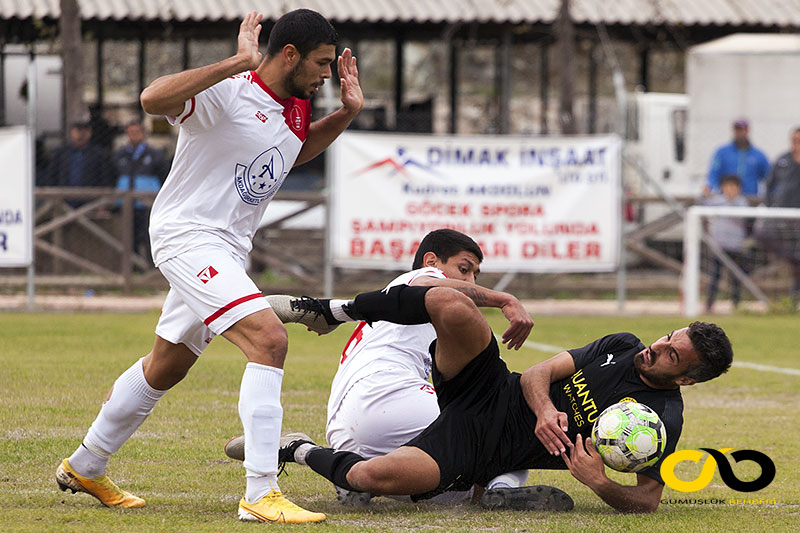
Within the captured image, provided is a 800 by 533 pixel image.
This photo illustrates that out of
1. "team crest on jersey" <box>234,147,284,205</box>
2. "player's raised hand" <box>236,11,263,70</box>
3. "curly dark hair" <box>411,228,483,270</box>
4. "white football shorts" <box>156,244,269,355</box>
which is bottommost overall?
"white football shorts" <box>156,244,269,355</box>

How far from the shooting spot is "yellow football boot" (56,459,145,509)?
Result: 18.2 feet

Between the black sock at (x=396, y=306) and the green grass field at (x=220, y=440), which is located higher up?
the black sock at (x=396, y=306)

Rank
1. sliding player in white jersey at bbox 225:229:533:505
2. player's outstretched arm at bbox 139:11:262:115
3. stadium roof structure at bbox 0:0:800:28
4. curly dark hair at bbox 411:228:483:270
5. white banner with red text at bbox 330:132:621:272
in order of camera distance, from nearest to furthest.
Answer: player's outstretched arm at bbox 139:11:262:115, sliding player in white jersey at bbox 225:229:533:505, curly dark hair at bbox 411:228:483:270, white banner with red text at bbox 330:132:621:272, stadium roof structure at bbox 0:0:800:28

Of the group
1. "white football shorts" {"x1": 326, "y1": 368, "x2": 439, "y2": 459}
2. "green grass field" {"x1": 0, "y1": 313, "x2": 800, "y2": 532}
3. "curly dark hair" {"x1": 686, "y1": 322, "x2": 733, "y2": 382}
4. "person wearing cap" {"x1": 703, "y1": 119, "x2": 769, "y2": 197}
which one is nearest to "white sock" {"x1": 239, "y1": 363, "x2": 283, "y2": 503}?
"green grass field" {"x1": 0, "y1": 313, "x2": 800, "y2": 532}

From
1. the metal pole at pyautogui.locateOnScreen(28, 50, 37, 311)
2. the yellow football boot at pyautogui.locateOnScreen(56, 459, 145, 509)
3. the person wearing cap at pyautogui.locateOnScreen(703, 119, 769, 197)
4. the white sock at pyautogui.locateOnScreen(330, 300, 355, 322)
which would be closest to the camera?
the yellow football boot at pyautogui.locateOnScreen(56, 459, 145, 509)

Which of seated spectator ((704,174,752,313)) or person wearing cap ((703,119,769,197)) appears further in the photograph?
person wearing cap ((703,119,769,197))

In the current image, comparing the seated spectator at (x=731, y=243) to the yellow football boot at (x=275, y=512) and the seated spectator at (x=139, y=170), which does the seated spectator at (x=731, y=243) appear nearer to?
the seated spectator at (x=139, y=170)

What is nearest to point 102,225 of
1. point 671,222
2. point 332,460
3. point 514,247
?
point 514,247

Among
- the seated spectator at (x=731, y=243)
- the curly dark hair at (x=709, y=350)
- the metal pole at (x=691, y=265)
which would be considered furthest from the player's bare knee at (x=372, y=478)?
the seated spectator at (x=731, y=243)

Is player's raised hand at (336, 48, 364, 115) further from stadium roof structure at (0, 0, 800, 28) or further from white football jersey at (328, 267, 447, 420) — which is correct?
stadium roof structure at (0, 0, 800, 28)

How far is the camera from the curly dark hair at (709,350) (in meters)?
5.38

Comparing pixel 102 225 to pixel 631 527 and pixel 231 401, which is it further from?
pixel 631 527

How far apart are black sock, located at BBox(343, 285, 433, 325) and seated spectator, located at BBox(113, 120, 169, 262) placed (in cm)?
1133

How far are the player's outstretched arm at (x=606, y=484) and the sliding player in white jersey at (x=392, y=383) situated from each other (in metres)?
0.40
